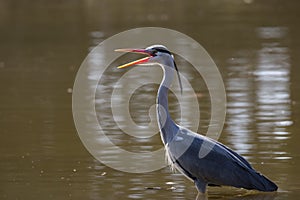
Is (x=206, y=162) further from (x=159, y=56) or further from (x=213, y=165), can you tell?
(x=159, y=56)

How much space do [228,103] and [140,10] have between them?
15.0 metres

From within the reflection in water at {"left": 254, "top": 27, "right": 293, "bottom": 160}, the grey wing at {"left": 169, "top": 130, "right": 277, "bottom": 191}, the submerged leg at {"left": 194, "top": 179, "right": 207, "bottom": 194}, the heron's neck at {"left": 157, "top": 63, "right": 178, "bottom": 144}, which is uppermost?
the heron's neck at {"left": 157, "top": 63, "right": 178, "bottom": 144}

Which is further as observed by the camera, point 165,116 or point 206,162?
point 165,116

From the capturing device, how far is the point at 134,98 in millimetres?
14156

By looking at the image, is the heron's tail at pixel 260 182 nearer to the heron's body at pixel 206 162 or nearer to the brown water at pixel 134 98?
the heron's body at pixel 206 162

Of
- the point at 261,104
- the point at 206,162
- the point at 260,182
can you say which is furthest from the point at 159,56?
the point at 261,104

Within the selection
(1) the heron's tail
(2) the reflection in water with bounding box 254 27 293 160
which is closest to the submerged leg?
(1) the heron's tail

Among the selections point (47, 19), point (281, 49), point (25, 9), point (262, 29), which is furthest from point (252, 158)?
point (25, 9)

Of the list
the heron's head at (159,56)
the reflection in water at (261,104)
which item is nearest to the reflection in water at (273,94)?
the reflection in water at (261,104)

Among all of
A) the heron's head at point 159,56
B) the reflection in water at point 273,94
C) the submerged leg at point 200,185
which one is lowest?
the reflection in water at point 273,94

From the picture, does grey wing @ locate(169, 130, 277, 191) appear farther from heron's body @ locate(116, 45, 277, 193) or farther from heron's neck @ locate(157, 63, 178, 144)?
heron's neck @ locate(157, 63, 178, 144)

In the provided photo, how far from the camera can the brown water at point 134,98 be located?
30.5ft

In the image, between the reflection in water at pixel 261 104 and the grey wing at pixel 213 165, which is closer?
the grey wing at pixel 213 165

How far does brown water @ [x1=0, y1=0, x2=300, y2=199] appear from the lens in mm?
9289
